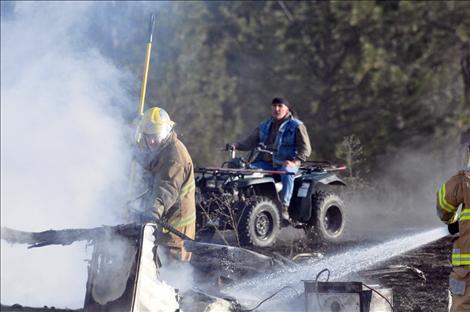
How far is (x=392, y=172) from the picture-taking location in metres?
20.5

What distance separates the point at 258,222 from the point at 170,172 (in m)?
Result: 4.83

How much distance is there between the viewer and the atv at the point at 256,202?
11.9m

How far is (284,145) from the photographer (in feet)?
40.9

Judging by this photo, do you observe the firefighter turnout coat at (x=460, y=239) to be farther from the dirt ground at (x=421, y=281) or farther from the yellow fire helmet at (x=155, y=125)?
the yellow fire helmet at (x=155, y=125)

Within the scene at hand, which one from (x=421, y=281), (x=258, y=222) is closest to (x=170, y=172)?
(x=421, y=281)

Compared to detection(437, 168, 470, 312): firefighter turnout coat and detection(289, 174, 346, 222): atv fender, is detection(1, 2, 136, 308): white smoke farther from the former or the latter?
detection(437, 168, 470, 312): firefighter turnout coat

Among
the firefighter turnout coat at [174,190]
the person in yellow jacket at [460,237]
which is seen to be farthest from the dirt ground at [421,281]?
the firefighter turnout coat at [174,190]

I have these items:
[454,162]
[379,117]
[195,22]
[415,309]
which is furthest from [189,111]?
[415,309]

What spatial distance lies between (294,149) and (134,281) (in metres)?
Result: 6.24

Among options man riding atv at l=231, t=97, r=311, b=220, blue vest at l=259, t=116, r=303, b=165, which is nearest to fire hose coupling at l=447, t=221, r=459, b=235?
man riding atv at l=231, t=97, r=311, b=220

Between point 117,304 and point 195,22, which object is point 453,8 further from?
point 117,304

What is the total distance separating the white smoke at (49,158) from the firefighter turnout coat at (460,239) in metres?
4.78

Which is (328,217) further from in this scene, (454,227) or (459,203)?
(459,203)

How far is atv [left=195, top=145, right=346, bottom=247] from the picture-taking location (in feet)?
38.9
